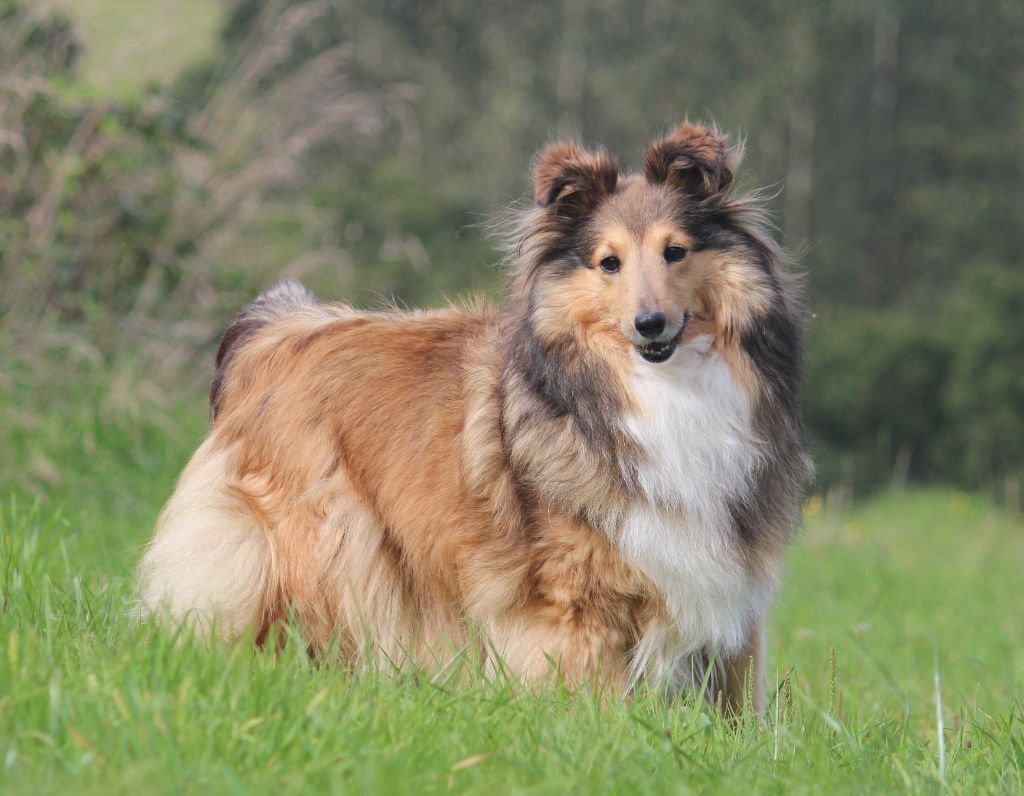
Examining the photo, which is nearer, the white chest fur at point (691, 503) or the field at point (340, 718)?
the field at point (340, 718)

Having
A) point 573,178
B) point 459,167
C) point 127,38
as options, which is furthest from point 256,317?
point 459,167

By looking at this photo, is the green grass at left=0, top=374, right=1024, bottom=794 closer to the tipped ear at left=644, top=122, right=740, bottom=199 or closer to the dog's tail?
the dog's tail

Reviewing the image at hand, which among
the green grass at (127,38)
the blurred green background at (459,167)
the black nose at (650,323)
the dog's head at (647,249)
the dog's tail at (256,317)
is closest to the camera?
the black nose at (650,323)

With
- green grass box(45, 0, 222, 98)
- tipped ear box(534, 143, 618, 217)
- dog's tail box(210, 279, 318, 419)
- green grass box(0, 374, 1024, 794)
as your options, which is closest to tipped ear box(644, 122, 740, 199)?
tipped ear box(534, 143, 618, 217)

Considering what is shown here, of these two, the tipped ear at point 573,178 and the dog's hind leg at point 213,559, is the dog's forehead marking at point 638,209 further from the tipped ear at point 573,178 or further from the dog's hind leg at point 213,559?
the dog's hind leg at point 213,559

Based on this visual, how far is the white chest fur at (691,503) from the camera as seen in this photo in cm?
402

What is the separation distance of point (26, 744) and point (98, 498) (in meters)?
4.04

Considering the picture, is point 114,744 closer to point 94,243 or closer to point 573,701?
point 573,701

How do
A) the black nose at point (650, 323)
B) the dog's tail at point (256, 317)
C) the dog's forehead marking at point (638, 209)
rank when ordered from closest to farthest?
1. the black nose at point (650, 323)
2. the dog's forehead marking at point (638, 209)
3. the dog's tail at point (256, 317)

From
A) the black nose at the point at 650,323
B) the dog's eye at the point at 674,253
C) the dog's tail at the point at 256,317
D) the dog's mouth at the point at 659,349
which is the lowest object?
the dog's tail at the point at 256,317

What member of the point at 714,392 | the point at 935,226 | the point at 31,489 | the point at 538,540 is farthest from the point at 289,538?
the point at 935,226

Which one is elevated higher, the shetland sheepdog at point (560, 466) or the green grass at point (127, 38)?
the green grass at point (127, 38)

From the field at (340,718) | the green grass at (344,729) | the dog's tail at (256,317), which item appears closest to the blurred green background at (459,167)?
the field at (340,718)

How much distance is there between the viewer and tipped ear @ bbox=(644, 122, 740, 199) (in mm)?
4293
